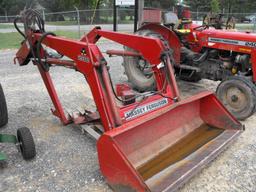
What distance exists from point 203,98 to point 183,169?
46.2 inches

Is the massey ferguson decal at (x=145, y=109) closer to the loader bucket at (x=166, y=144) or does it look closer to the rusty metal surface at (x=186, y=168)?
the loader bucket at (x=166, y=144)

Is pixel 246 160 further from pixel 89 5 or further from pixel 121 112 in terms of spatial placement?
pixel 89 5

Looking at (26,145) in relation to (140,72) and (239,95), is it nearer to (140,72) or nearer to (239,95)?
(239,95)

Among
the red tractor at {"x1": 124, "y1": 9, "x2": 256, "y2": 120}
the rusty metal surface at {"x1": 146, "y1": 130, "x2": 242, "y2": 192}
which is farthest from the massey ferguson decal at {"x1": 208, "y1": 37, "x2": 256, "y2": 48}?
the rusty metal surface at {"x1": 146, "y1": 130, "x2": 242, "y2": 192}

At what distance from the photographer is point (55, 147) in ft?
11.3

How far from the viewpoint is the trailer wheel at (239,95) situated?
3998 mm

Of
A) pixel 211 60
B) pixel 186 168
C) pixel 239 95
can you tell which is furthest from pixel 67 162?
pixel 211 60

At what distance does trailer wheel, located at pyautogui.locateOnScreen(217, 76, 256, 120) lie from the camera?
400 centimetres

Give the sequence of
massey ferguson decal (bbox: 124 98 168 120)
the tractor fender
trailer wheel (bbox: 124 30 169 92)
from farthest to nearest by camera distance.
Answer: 1. trailer wheel (bbox: 124 30 169 92)
2. the tractor fender
3. massey ferguson decal (bbox: 124 98 168 120)

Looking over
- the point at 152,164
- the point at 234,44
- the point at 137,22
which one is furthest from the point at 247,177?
the point at 137,22

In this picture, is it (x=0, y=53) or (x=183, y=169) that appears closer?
(x=183, y=169)

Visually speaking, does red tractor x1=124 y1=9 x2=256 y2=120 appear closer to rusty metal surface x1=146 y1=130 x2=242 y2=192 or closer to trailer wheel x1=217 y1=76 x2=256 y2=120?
trailer wheel x1=217 y1=76 x2=256 y2=120

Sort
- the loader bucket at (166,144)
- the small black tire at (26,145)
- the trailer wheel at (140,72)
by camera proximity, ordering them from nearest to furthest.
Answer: the loader bucket at (166,144) < the small black tire at (26,145) < the trailer wheel at (140,72)

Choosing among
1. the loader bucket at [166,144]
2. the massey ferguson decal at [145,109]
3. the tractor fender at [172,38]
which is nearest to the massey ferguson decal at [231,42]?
the tractor fender at [172,38]
